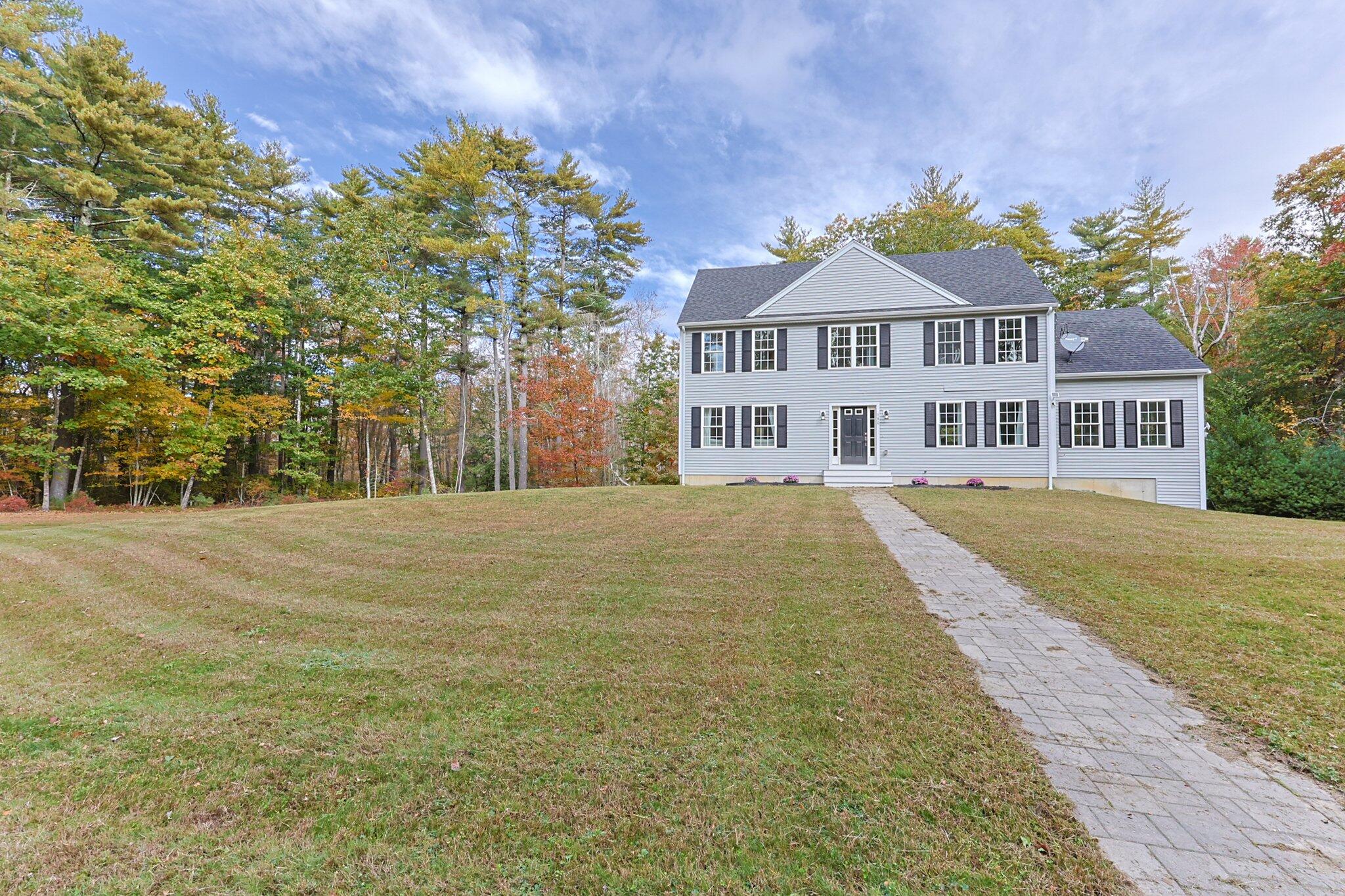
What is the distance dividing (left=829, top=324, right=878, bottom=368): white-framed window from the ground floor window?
566 cm

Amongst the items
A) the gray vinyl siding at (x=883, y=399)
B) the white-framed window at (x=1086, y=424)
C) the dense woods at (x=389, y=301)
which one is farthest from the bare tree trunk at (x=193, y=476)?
the white-framed window at (x=1086, y=424)

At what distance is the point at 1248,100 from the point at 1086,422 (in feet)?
29.9

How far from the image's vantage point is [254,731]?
2.53 meters

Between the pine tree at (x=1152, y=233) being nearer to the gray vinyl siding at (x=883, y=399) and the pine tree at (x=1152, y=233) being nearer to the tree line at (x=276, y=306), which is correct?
the gray vinyl siding at (x=883, y=399)

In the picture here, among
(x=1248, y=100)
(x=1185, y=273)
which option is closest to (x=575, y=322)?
(x=1248, y=100)

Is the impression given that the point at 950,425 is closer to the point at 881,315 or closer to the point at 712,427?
the point at 881,315

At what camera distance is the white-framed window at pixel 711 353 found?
16047 millimetres

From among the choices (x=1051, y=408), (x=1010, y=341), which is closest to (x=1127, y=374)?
(x=1051, y=408)

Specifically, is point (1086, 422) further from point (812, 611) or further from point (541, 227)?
point (541, 227)

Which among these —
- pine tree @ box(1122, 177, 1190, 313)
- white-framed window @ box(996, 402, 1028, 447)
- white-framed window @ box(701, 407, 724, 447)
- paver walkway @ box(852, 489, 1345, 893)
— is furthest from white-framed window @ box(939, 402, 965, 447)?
pine tree @ box(1122, 177, 1190, 313)

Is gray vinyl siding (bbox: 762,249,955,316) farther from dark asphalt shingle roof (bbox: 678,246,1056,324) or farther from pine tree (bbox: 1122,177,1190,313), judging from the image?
pine tree (bbox: 1122,177,1190,313)

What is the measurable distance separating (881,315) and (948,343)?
6.95 ft

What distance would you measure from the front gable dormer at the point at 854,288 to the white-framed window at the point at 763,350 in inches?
23.5

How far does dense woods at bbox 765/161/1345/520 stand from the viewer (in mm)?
13227
